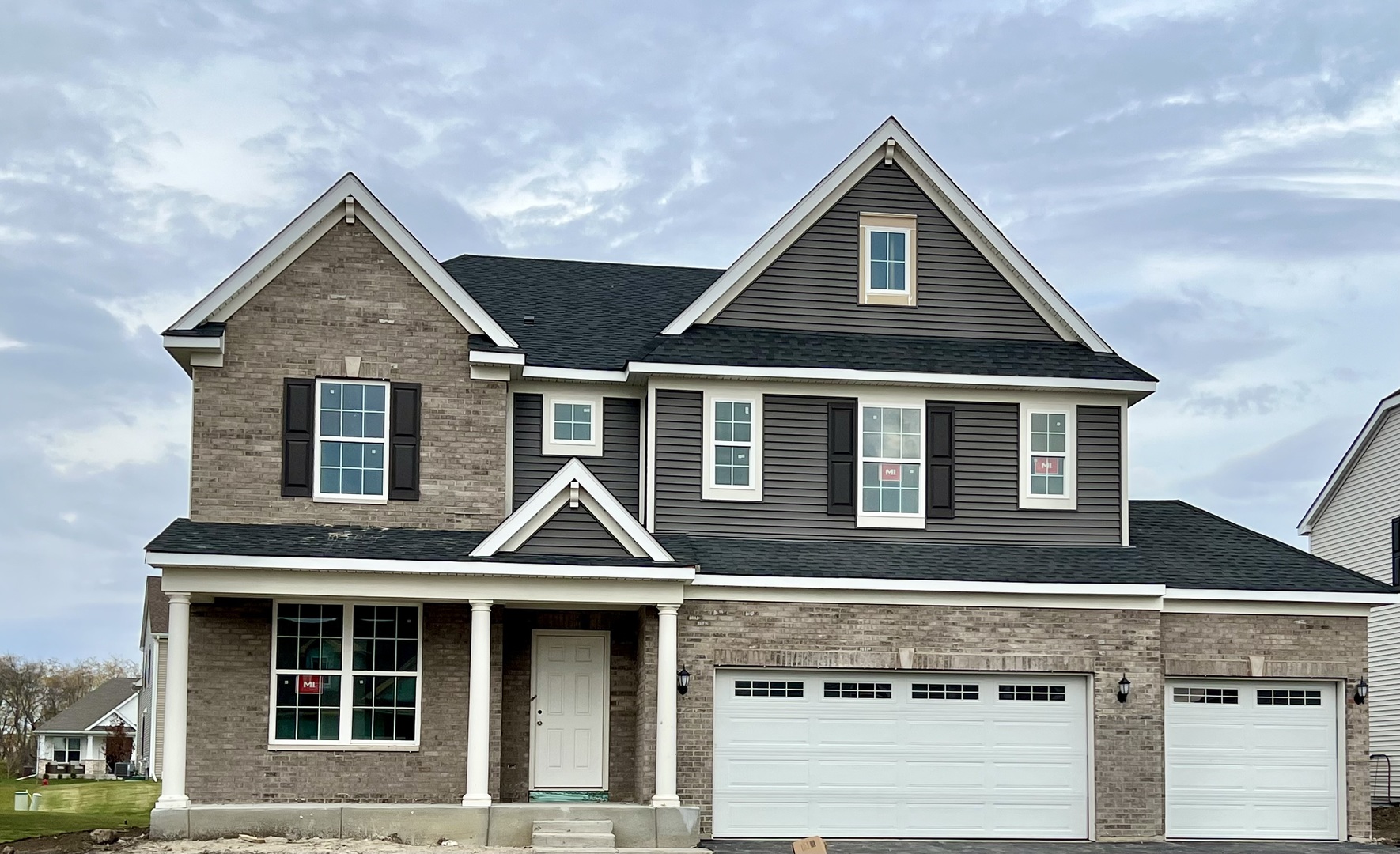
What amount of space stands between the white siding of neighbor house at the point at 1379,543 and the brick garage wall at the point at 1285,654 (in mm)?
9441

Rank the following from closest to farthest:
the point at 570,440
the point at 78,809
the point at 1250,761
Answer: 1. the point at 1250,761
2. the point at 570,440
3. the point at 78,809

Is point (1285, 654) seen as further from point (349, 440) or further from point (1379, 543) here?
point (349, 440)

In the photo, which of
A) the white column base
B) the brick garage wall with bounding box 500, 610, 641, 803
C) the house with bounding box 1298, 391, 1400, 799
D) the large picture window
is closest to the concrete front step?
the brick garage wall with bounding box 500, 610, 641, 803

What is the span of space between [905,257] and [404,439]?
7.65 metres

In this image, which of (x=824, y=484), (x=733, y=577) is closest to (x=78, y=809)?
(x=733, y=577)

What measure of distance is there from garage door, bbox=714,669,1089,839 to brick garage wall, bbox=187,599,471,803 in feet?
11.6

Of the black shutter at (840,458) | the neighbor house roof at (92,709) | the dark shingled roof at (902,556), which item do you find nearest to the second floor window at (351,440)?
the dark shingled roof at (902,556)

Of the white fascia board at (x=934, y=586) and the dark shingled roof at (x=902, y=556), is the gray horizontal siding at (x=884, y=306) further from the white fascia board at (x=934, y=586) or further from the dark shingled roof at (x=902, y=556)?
the white fascia board at (x=934, y=586)

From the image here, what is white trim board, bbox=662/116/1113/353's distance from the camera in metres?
22.8

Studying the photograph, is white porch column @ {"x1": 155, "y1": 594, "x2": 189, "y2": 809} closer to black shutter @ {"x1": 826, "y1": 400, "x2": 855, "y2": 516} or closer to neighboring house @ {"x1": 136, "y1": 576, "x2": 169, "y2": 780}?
black shutter @ {"x1": 826, "y1": 400, "x2": 855, "y2": 516}

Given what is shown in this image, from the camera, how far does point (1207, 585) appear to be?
2183 cm

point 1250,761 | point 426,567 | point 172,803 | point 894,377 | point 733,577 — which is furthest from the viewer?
point 894,377

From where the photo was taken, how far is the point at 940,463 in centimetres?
2256

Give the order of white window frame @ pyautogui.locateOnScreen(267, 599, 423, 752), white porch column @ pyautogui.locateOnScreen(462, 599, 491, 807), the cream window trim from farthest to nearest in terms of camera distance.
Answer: the cream window trim, white window frame @ pyautogui.locateOnScreen(267, 599, 423, 752), white porch column @ pyautogui.locateOnScreen(462, 599, 491, 807)
